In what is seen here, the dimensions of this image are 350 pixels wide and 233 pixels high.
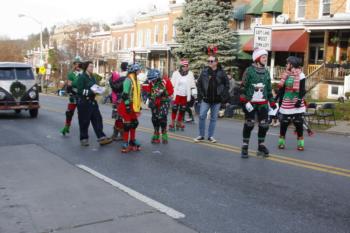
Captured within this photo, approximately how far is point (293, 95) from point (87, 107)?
4572 mm

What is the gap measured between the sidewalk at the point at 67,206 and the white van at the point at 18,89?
933cm

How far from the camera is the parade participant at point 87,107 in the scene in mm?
10383

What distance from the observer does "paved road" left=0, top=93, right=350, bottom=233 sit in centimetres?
519

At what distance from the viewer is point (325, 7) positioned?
1158 inches

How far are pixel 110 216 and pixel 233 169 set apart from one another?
316 cm

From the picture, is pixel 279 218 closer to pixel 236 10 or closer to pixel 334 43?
pixel 334 43

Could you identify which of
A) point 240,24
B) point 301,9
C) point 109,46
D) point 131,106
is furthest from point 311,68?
point 109,46

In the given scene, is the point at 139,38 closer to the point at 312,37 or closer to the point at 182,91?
the point at 312,37

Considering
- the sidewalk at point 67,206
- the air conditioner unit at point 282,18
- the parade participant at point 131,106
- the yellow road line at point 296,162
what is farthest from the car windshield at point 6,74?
the air conditioner unit at point 282,18

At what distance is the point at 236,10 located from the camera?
118ft

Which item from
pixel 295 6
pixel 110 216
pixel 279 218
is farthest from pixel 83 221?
pixel 295 6

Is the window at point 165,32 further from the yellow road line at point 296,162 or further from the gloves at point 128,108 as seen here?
the gloves at point 128,108

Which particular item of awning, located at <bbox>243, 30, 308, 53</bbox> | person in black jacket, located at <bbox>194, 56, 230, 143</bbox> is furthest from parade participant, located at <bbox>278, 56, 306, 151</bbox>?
awning, located at <bbox>243, 30, 308, 53</bbox>

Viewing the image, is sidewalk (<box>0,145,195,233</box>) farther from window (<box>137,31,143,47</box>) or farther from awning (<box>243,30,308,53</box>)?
window (<box>137,31,143,47</box>)
